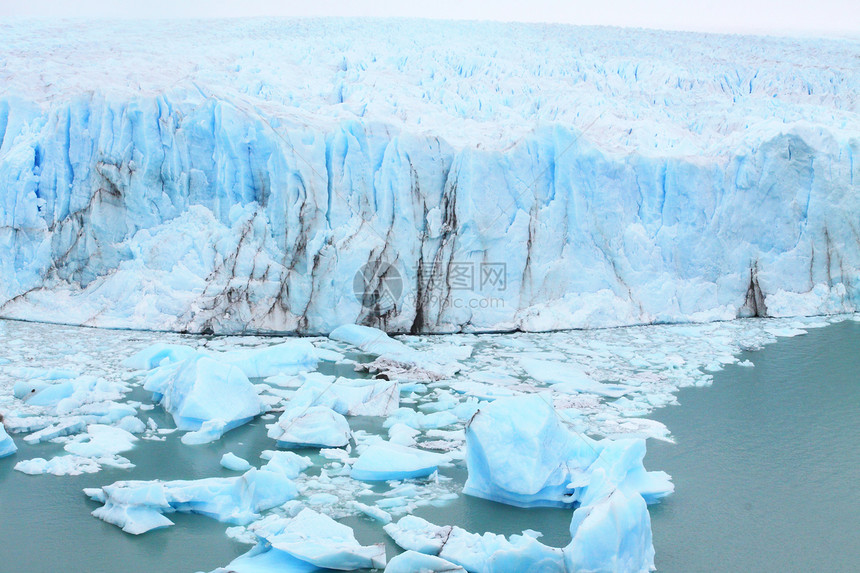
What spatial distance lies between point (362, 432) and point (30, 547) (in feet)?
6.68

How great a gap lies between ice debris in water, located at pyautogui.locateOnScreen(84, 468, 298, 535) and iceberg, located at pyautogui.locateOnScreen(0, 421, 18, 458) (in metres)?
0.88

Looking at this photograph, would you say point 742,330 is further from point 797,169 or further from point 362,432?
point 362,432

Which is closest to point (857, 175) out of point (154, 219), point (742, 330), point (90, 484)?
point (742, 330)

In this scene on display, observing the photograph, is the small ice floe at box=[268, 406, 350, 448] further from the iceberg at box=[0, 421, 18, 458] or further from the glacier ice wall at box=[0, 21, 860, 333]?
the glacier ice wall at box=[0, 21, 860, 333]

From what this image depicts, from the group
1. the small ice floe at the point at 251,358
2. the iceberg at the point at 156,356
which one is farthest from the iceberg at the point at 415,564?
the iceberg at the point at 156,356

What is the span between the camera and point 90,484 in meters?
4.30

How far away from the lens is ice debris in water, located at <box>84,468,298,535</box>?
3918 mm

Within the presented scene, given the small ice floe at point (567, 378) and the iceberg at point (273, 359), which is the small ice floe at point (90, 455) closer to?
the iceberg at point (273, 359)

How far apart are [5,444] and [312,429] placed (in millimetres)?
→ 1774

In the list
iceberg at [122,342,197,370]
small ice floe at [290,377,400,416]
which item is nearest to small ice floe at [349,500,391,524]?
small ice floe at [290,377,400,416]

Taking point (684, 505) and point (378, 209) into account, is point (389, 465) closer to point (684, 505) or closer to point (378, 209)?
point (684, 505)

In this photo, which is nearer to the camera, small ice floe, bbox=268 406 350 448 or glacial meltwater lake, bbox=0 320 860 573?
glacial meltwater lake, bbox=0 320 860 573

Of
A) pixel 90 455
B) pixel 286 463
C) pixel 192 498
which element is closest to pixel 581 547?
pixel 286 463

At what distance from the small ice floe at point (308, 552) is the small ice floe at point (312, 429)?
48.3 inches
